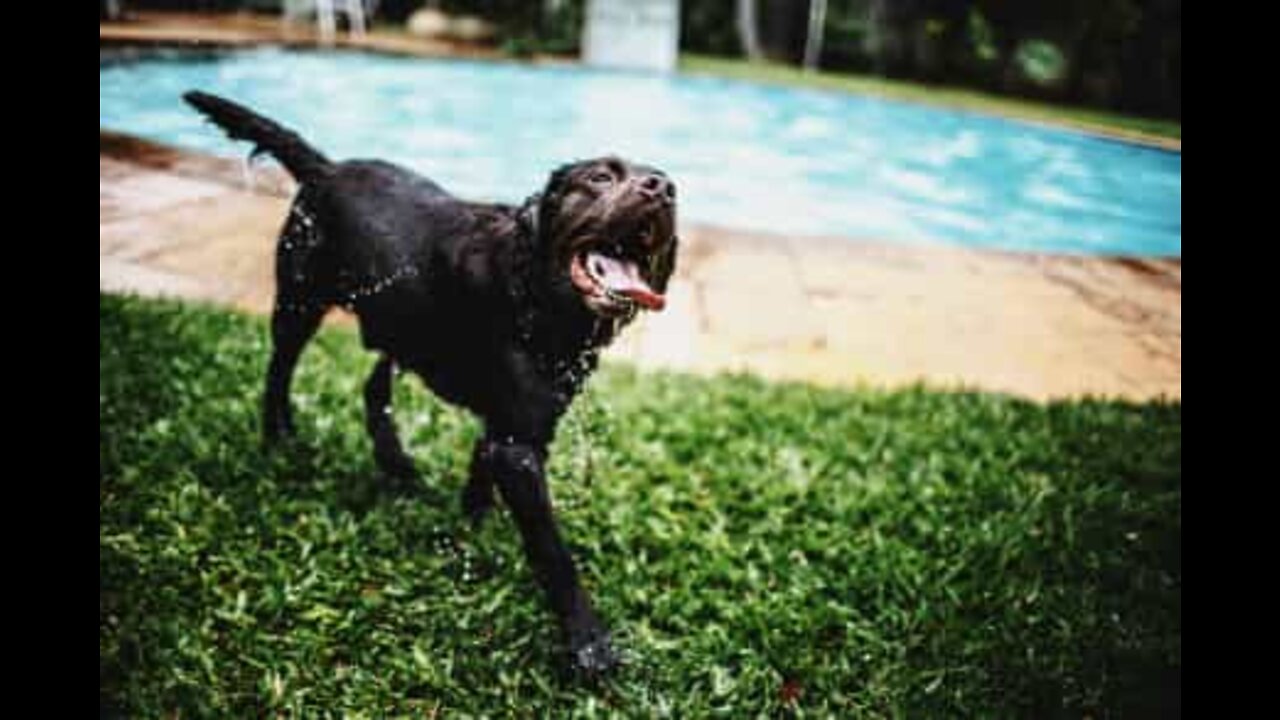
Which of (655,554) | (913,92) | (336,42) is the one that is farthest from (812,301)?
(913,92)

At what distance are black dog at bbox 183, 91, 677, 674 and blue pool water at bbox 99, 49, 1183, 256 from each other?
21.2 feet

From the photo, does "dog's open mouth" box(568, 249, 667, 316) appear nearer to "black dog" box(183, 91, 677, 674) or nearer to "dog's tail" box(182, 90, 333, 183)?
"black dog" box(183, 91, 677, 674)

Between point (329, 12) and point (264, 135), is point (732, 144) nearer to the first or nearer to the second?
point (329, 12)

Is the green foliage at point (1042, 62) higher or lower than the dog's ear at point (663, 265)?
higher

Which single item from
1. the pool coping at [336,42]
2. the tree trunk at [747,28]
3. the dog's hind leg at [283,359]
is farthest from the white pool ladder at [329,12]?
the dog's hind leg at [283,359]

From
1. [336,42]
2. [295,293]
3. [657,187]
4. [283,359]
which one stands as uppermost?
[336,42]

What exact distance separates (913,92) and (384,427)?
16388mm

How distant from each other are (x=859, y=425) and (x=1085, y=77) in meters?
16.5

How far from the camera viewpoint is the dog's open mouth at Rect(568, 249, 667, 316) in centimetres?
207

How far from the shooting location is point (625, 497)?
3.53 m

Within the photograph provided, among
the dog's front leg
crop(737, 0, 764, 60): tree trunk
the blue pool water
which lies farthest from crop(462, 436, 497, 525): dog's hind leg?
crop(737, 0, 764, 60): tree trunk

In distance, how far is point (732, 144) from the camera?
14.0 metres

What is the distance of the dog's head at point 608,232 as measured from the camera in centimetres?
201

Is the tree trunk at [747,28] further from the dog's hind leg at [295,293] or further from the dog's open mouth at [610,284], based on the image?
the dog's open mouth at [610,284]
